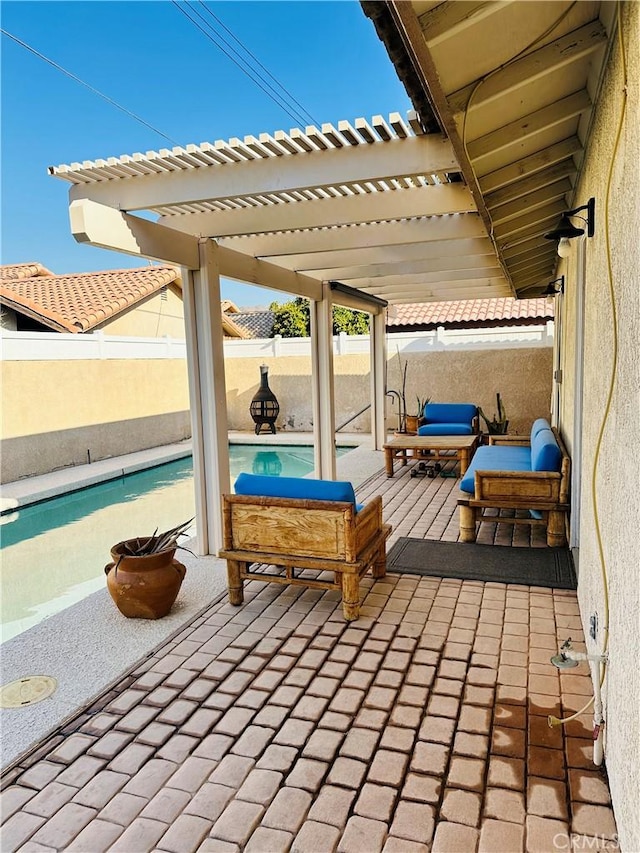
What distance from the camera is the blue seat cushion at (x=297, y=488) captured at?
4.34 meters

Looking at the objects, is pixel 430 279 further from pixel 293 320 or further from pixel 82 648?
pixel 293 320

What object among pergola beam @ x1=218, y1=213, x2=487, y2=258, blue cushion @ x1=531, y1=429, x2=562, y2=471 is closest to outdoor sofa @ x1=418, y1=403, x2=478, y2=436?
blue cushion @ x1=531, y1=429, x2=562, y2=471

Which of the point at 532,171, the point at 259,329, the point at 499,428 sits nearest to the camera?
the point at 532,171

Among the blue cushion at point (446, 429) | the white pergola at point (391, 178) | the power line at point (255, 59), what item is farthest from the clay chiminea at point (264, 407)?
the white pergola at point (391, 178)

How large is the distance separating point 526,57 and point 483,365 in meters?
11.8

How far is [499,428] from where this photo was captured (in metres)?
11.3

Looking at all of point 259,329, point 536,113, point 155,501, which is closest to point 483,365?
point 155,501

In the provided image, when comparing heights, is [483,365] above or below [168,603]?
above

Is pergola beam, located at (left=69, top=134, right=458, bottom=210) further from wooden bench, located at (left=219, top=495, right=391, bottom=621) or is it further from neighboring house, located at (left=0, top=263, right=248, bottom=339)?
neighboring house, located at (left=0, top=263, right=248, bottom=339)

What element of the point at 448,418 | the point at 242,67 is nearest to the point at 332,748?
the point at 448,418

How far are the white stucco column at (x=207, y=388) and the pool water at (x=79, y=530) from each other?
141 cm

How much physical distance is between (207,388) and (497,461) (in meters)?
3.57

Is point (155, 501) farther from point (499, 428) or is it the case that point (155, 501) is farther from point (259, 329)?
point (259, 329)

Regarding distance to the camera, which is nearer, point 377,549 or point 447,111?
point 447,111
